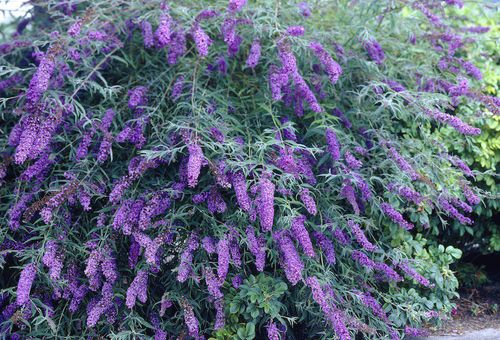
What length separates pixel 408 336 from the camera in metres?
4.45

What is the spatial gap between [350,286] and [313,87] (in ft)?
4.86

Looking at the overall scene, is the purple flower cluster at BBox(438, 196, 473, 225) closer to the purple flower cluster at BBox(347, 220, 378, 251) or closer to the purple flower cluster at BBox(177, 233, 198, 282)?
the purple flower cluster at BBox(347, 220, 378, 251)

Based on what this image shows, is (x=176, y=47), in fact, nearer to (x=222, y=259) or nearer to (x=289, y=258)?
(x=222, y=259)

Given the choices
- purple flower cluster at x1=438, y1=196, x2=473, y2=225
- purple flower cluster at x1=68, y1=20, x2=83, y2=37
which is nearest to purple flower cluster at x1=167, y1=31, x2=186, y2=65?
purple flower cluster at x1=68, y1=20, x2=83, y2=37

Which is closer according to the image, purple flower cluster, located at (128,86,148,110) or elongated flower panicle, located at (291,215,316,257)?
elongated flower panicle, located at (291,215,316,257)

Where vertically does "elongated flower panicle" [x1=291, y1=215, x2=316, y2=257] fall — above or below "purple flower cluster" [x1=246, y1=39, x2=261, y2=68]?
below

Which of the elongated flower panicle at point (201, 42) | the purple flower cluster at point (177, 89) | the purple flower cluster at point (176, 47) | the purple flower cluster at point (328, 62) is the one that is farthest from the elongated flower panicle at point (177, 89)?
the purple flower cluster at point (328, 62)

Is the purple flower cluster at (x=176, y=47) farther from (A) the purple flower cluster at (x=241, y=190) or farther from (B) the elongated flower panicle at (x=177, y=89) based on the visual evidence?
(A) the purple flower cluster at (x=241, y=190)

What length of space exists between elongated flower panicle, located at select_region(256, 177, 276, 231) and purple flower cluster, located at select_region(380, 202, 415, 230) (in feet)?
3.17

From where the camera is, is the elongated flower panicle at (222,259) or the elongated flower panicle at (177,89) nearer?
the elongated flower panicle at (222,259)

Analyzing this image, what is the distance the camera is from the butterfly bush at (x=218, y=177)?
367 cm

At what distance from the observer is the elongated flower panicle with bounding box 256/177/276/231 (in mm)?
3342

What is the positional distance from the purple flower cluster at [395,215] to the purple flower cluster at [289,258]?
2.36 feet

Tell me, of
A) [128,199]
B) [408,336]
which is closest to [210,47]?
[128,199]
